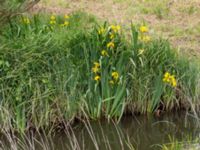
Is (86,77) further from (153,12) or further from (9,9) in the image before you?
(153,12)

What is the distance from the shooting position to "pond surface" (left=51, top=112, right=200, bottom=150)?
5.56 m

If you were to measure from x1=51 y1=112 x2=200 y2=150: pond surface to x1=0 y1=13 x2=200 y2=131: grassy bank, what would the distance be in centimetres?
11

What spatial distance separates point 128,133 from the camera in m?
5.85

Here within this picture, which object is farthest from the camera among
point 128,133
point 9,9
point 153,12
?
point 153,12

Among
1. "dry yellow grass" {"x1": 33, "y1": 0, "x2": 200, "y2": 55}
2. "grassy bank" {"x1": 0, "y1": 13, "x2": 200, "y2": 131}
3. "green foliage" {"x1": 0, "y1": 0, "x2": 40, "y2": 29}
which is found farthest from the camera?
"dry yellow grass" {"x1": 33, "y1": 0, "x2": 200, "y2": 55}

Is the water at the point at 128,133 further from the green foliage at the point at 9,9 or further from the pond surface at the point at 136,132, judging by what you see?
the green foliage at the point at 9,9

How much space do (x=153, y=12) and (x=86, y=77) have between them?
2.97 meters

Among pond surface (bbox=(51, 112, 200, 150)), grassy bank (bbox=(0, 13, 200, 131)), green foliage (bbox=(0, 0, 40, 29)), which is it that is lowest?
pond surface (bbox=(51, 112, 200, 150))

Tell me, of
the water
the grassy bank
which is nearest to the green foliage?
the grassy bank

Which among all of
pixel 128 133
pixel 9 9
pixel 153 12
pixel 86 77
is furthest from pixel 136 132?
pixel 153 12

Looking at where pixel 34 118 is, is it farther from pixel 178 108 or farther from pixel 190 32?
pixel 190 32

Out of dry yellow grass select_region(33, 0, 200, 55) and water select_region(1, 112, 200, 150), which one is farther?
dry yellow grass select_region(33, 0, 200, 55)

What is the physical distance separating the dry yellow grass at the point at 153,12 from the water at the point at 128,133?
1757 mm

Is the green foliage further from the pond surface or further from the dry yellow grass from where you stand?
the dry yellow grass
